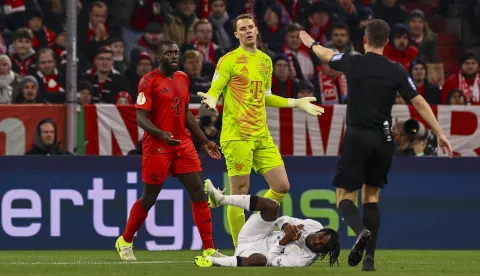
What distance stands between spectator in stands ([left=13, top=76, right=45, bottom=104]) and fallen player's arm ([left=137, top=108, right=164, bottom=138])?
468 cm

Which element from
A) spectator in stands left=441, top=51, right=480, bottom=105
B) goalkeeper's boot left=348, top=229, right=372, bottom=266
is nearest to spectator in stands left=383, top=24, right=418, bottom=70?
spectator in stands left=441, top=51, right=480, bottom=105

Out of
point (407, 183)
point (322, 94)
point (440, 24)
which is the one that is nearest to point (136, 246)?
point (407, 183)

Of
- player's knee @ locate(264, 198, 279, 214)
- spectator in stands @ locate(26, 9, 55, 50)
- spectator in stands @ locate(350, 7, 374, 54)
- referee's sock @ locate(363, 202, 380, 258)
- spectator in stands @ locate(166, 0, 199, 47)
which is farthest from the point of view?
spectator in stands @ locate(350, 7, 374, 54)

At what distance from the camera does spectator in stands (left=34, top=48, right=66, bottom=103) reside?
667 inches

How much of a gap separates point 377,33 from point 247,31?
2.29 m

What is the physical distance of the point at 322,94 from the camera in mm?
17797

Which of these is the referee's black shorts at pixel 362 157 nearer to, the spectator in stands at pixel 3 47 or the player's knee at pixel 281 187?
the player's knee at pixel 281 187

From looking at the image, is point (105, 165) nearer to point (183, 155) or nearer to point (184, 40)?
point (183, 155)

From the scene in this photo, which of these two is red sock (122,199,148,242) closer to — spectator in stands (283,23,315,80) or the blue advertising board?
the blue advertising board

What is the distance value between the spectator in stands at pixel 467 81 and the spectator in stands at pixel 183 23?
12.5ft

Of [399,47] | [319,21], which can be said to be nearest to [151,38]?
[319,21]

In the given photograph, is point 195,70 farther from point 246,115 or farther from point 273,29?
point 246,115

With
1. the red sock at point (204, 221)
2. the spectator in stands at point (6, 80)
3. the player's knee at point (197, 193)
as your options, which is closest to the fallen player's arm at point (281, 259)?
the red sock at point (204, 221)

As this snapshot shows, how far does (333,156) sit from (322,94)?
281 centimetres
